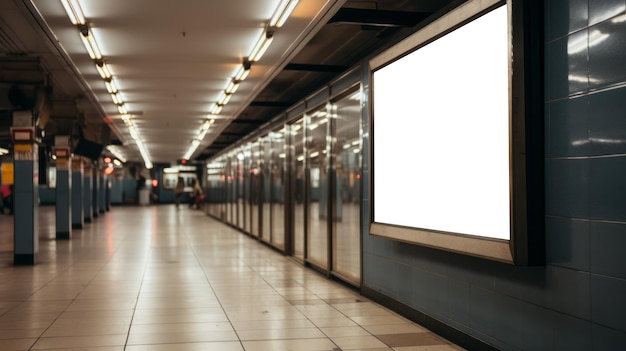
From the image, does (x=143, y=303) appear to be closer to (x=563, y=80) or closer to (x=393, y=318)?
(x=393, y=318)

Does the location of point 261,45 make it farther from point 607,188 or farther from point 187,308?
point 607,188

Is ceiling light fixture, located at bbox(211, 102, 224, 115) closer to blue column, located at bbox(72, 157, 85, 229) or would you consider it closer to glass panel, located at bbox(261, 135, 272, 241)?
glass panel, located at bbox(261, 135, 272, 241)

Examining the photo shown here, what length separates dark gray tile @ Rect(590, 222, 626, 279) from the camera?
3.37 meters

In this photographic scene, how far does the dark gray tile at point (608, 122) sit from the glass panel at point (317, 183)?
22.3 ft

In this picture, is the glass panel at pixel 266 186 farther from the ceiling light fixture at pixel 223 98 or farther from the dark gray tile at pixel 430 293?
the dark gray tile at pixel 430 293

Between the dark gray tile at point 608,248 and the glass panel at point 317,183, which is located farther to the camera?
the glass panel at point 317,183

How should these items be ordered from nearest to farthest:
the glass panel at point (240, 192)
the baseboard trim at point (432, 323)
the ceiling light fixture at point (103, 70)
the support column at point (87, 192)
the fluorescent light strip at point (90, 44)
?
the baseboard trim at point (432, 323), the fluorescent light strip at point (90, 44), the ceiling light fixture at point (103, 70), the glass panel at point (240, 192), the support column at point (87, 192)

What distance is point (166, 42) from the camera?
815cm

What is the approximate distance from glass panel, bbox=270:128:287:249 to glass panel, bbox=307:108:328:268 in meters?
2.32

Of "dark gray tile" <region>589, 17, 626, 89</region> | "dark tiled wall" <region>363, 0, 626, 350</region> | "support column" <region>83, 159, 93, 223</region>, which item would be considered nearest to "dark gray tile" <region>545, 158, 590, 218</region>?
"dark tiled wall" <region>363, 0, 626, 350</region>

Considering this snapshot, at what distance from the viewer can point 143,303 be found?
7.27 meters

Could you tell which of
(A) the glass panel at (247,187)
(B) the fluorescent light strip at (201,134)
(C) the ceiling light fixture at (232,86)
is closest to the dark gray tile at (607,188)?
(C) the ceiling light fixture at (232,86)

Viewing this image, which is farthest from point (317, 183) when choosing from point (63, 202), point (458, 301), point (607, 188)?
point (63, 202)

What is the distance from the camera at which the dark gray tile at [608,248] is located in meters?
3.37
